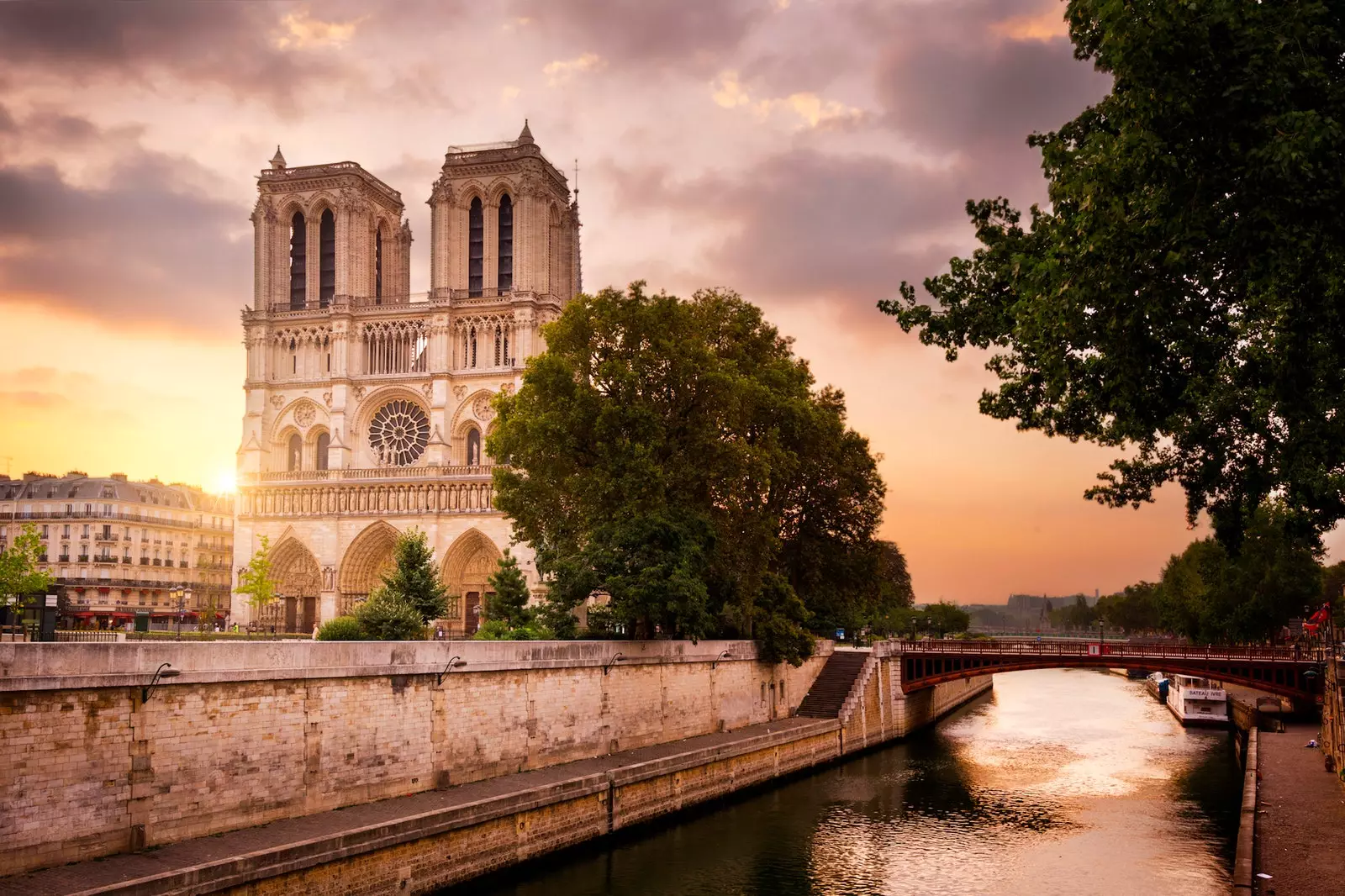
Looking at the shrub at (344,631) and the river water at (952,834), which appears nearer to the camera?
the river water at (952,834)

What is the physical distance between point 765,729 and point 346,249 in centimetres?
4355

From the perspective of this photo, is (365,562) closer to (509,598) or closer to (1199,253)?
(509,598)

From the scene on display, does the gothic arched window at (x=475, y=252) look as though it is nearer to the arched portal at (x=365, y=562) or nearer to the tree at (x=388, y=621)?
the arched portal at (x=365, y=562)

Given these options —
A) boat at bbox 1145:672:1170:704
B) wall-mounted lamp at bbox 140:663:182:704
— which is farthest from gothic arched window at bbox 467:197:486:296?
wall-mounted lamp at bbox 140:663:182:704

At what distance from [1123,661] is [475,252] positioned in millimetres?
44363

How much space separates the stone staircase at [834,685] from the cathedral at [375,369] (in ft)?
79.6

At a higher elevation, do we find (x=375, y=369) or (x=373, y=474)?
(x=375, y=369)

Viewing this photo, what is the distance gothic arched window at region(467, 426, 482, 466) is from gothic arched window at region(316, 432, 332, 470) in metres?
8.74

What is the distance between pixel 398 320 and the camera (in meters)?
67.8

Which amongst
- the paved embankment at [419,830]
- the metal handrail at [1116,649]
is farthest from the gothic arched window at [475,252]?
the paved embankment at [419,830]

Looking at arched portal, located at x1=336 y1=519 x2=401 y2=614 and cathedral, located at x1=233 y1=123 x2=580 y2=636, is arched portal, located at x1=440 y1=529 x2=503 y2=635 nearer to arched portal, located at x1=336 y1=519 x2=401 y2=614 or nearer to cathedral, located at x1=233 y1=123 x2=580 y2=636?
cathedral, located at x1=233 y1=123 x2=580 y2=636

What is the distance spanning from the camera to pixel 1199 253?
1528cm

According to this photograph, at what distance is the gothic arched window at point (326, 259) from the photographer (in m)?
69.1

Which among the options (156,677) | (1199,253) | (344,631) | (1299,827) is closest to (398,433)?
(344,631)
